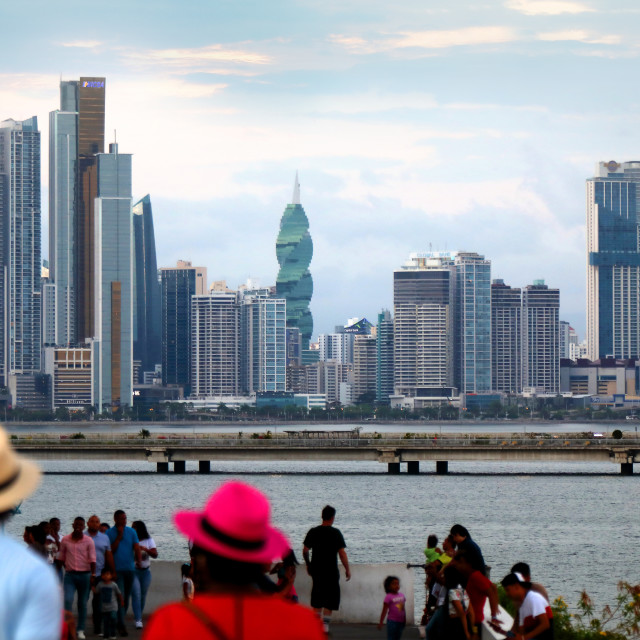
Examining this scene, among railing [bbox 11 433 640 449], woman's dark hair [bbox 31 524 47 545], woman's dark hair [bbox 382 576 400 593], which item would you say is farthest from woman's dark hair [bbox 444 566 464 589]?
railing [bbox 11 433 640 449]

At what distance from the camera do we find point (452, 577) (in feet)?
48.7

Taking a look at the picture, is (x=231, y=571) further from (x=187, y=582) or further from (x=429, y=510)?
(x=429, y=510)

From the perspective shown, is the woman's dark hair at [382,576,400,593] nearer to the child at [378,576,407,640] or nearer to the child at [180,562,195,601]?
the child at [378,576,407,640]

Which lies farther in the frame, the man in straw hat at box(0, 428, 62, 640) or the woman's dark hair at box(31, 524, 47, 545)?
the woman's dark hair at box(31, 524, 47, 545)

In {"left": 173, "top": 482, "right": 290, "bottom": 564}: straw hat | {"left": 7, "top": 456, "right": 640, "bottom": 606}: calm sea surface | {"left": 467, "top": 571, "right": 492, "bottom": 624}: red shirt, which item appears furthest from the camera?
{"left": 7, "top": 456, "right": 640, "bottom": 606}: calm sea surface

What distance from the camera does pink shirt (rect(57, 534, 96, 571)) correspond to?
17.6 m

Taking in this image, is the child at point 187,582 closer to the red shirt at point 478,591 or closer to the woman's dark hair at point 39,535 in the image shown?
the woman's dark hair at point 39,535

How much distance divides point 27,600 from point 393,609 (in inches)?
511

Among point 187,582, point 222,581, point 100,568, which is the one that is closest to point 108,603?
point 100,568

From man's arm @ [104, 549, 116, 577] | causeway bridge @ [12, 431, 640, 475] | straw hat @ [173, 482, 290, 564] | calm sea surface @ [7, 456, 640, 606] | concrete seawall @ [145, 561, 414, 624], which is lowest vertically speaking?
calm sea surface @ [7, 456, 640, 606]

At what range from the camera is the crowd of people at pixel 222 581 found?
15.4 ft

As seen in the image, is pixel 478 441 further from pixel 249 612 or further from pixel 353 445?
pixel 249 612

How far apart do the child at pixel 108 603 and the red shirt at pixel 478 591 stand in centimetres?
549

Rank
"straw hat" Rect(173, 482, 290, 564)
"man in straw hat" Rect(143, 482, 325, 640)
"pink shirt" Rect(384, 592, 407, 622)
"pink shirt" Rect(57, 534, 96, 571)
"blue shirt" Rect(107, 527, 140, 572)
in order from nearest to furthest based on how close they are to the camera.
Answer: "man in straw hat" Rect(143, 482, 325, 640) → "straw hat" Rect(173, 482, 290, 564) → "pink shirt" Rect(384, 592, 407, 622) → "pink shirt" Rect(57, 534, 96, 571) → "blue shirt" Rect(107, 527, 140, 572)
